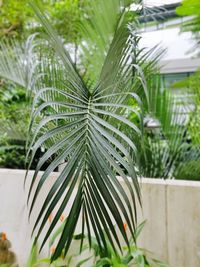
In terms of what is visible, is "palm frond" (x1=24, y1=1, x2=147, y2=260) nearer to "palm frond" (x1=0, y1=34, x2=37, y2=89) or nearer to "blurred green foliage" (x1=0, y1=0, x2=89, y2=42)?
"palm frond" (x1=0, y1=34, x2=37, y2=89)

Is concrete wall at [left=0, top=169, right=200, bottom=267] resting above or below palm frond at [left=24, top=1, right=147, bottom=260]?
below

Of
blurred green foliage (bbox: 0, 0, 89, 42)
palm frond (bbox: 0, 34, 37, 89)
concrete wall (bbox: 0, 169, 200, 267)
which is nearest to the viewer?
concrete wall (bbox: 0, 169, 200, 267)

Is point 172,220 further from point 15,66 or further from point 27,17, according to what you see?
point 27,17

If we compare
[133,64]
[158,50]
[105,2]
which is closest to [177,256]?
[133,64]

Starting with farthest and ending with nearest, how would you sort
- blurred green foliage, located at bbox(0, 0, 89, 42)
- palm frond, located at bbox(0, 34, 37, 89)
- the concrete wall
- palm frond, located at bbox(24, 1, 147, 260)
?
1. blurred green foliage, located at bbox(0, 0, 89, 42)
2. palm frond, located at bbox(0, 34, 37, 89)
3. the concrete wall
4. palm frond, located at bbox(24, 1, 147, 260)

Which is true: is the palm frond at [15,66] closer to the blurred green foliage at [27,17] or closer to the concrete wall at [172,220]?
the concrete wall at [172,220]

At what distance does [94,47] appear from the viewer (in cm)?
154

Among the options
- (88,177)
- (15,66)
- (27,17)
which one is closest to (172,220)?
(88,177)

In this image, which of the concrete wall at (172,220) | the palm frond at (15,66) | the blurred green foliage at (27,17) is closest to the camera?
the concrete wall at (172,220)

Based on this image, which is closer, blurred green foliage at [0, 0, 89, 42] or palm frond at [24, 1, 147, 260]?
palm frond at [24, 1, 147, 260]

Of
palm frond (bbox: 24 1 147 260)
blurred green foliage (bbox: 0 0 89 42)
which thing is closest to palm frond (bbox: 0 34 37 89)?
palm frond (bbox: 24 1 147 260)

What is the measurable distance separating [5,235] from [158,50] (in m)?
1.27

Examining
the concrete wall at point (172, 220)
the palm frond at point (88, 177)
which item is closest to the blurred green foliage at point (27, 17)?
the concrete wall at point (172, 220)

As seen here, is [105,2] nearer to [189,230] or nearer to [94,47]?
[94,47]
